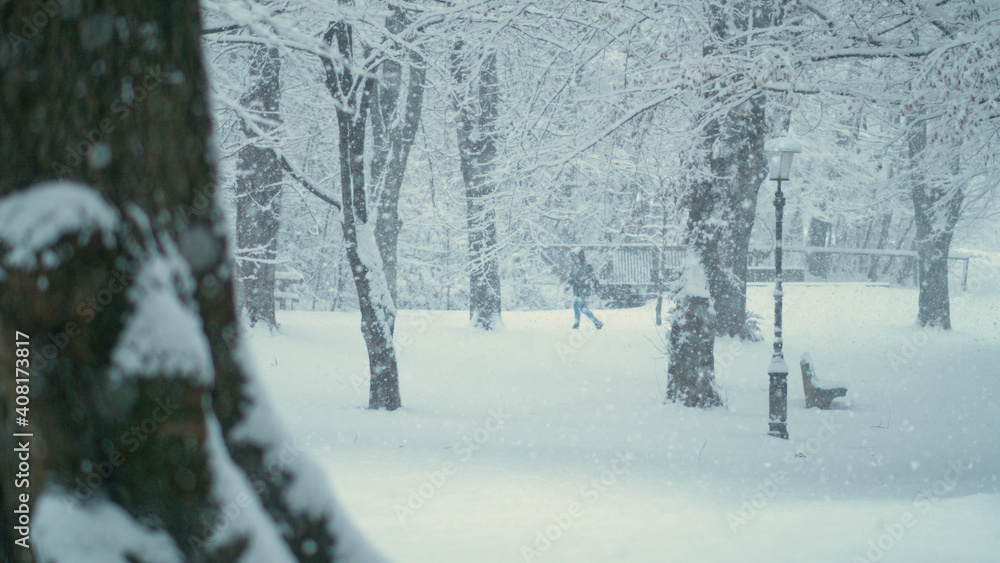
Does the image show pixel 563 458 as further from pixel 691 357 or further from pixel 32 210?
pixel 32 210

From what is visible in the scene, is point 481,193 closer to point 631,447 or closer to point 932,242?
point 631,447

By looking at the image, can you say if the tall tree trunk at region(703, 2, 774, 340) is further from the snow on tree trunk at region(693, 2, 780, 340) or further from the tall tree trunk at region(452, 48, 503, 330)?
the tall tree trunk at region(452, 48, 503, 330)

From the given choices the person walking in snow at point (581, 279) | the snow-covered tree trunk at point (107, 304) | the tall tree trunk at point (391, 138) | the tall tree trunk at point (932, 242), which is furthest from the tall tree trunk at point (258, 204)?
the tall tree trunk at point (932, 242)

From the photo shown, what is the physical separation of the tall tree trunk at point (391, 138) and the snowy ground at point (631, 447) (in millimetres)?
2303

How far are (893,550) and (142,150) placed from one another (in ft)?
14.7

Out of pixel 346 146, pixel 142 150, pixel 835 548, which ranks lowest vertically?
pixel 835 548

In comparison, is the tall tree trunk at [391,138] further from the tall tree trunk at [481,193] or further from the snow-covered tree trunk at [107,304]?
the snow-covered tree trunk at [107,304]

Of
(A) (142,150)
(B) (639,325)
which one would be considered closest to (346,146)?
(A) (142,150)

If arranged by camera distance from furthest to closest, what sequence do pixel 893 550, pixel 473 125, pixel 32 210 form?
pixel 473 125, pixel 893 550, pixel 32 210

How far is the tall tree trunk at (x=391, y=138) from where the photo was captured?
47.7 feet

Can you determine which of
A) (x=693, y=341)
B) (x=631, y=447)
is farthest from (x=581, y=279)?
(x=631, y=447)

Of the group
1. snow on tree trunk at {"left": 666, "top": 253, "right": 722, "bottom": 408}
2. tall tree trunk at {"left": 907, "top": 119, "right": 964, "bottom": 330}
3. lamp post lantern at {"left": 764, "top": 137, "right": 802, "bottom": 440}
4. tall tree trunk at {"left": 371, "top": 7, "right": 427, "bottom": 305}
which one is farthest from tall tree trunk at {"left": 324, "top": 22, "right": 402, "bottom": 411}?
tall tree trunk at {"left": 907, "top": 119, "right": 964, "bottom": 330}

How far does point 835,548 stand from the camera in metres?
4.49

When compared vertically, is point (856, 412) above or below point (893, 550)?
below
